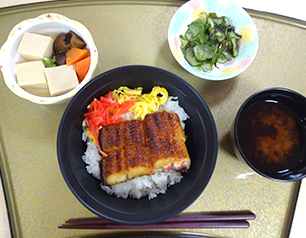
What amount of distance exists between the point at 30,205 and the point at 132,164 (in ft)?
2.69

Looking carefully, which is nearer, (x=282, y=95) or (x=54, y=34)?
(x=282, y=95)

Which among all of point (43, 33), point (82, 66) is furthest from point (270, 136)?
point (43, 33)

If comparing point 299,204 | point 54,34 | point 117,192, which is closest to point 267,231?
point 299,204

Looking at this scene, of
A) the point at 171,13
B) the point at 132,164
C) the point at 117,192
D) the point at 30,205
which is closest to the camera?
the point at 132,164

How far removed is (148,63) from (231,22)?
2.16 ft

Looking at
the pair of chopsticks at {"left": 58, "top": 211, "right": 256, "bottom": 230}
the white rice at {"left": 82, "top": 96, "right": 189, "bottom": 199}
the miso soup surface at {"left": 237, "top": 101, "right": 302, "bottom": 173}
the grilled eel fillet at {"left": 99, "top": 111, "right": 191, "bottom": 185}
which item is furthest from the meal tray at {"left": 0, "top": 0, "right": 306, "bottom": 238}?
the grilled eel fillet at {"left": 99, "top": 111, "right": 191, "bottom": 185}

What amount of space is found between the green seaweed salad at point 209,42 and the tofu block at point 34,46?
36.1 inches

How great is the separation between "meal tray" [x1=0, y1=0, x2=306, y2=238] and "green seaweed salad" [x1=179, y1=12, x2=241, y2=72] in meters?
0.17

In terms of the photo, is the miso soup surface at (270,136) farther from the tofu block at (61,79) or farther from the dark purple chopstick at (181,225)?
the tofu block at (61,79)

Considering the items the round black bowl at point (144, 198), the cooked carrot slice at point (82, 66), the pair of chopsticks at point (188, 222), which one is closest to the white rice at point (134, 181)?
the round black bowl at point (144, 198)

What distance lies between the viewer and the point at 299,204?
149cm

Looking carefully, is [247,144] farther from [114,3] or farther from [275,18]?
[114,3]

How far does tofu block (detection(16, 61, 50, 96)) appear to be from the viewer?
1359 mm

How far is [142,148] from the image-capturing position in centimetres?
124
